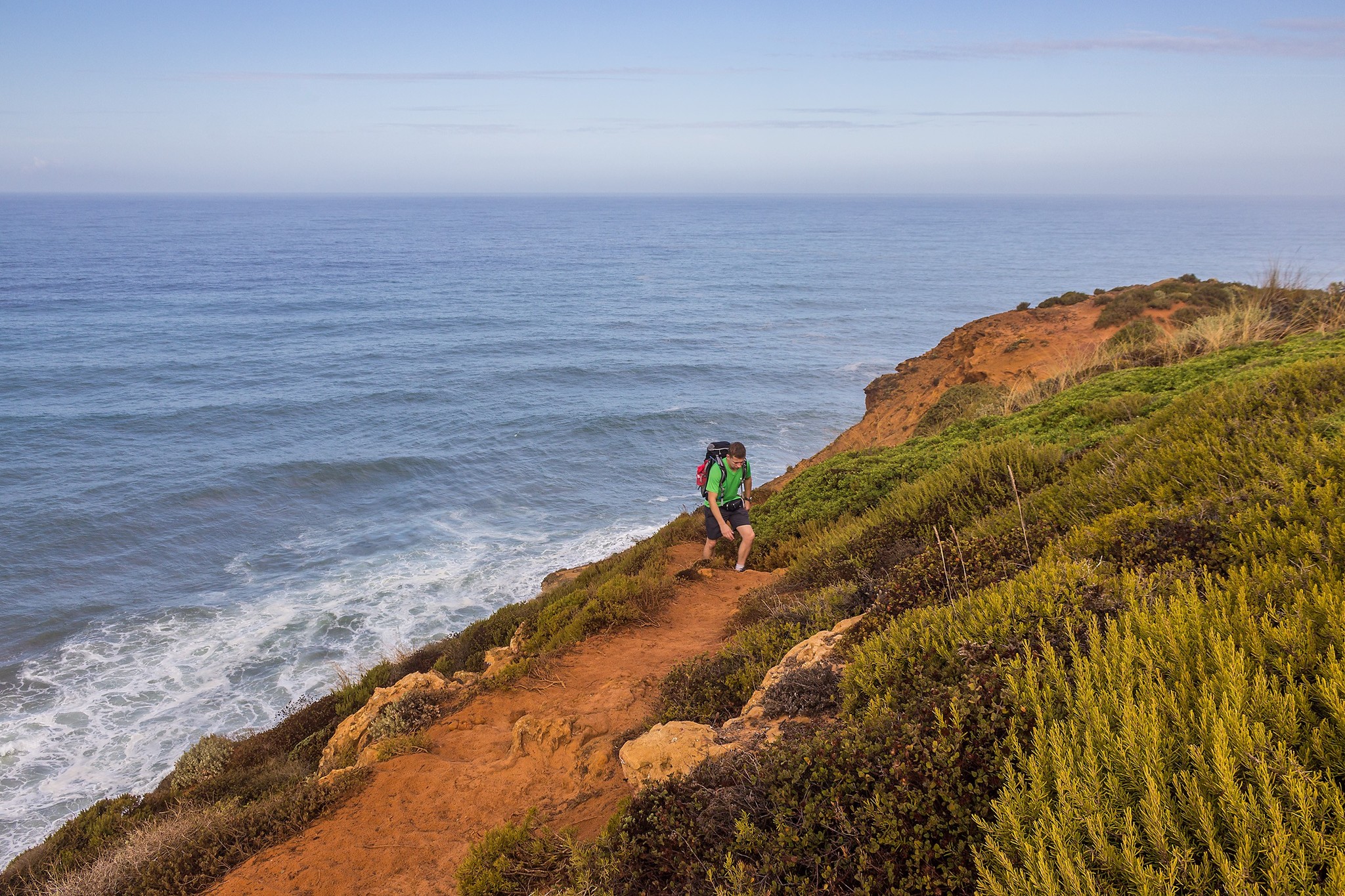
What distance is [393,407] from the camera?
32375 millimetres

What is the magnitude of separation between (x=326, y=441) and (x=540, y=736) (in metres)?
25.7

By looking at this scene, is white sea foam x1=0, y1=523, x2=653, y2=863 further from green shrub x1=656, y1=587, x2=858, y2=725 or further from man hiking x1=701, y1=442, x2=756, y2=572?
green shrub x1=656, y1=587, x2=858, y2=725

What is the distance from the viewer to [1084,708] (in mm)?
2713

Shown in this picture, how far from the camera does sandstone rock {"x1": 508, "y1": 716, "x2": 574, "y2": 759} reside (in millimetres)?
5746

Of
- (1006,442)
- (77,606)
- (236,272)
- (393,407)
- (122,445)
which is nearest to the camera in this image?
(1006,442)

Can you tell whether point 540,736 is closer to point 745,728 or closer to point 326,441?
point 745,728

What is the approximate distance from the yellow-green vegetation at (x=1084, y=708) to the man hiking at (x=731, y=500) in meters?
3.31

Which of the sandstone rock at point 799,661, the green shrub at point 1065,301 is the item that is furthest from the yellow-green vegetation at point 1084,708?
the green shrub at point 1065,301

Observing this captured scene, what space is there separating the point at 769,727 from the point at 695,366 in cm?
3717

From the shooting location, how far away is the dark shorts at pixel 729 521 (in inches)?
383

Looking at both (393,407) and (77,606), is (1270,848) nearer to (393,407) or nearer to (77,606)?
(77,606)

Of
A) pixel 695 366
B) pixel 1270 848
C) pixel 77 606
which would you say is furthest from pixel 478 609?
pixel 695 366

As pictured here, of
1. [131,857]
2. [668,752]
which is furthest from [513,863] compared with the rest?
[131,857]

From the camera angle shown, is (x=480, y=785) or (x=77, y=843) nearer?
(x=480, y=785)
